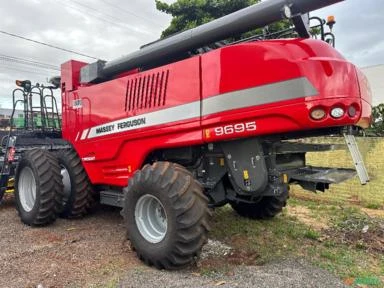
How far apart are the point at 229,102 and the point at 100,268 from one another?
2.27m

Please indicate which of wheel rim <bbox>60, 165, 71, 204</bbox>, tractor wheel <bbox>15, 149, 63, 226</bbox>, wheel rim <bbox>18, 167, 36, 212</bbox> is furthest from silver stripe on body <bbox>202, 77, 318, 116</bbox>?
wheel rim <bbox>18, 167, 36, 212</bbox>

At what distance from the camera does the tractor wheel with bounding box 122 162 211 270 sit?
417 centimetres

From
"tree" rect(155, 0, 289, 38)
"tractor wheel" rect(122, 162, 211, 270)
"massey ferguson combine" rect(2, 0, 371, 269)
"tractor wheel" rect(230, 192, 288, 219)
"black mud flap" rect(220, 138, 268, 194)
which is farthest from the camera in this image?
"tree" rect(155, 0, 289, 38)

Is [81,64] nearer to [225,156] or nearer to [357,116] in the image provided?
[225,156]

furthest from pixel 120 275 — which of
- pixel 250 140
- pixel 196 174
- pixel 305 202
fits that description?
pixel 305 202

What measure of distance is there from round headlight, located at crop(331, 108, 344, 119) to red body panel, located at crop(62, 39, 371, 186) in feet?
0.12

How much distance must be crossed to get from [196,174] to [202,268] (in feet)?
3.79

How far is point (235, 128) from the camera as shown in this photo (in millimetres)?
4160

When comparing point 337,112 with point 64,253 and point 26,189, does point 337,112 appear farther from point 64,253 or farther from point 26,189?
point 26,189

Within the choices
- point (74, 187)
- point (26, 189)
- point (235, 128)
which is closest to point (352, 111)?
point (235, 128)

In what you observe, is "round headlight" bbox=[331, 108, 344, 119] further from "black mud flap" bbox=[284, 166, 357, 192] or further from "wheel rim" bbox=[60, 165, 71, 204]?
"wheel rim" bbox=[60, 165, 71, 204]

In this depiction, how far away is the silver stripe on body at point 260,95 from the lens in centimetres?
376

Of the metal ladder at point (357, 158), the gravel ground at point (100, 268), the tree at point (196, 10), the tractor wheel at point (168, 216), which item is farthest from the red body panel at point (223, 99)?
the tree at point (196, 10)

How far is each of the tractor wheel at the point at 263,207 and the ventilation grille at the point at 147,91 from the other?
232 centimetres
